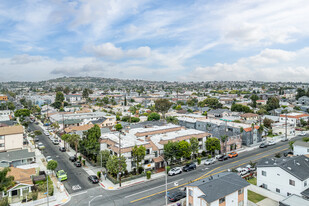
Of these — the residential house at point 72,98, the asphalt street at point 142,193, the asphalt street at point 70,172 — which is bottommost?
the asphalt street at point 70,172

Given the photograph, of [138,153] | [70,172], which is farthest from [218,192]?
[70,172]

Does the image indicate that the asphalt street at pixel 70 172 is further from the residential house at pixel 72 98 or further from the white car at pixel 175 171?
the residential house at pixel 72 98

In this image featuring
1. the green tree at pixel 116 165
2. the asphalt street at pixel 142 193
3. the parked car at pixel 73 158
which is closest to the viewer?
the asphalt street at pixel 142 193

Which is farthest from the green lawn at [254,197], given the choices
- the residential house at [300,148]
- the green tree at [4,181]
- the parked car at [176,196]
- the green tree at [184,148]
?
the green tree at [4,181]

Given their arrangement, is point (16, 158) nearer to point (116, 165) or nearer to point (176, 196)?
point (116, 165)

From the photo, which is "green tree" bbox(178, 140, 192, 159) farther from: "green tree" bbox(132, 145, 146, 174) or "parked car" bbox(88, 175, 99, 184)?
"parked car" bbox(88, 175, 99, 184)
